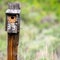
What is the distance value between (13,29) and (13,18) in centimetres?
12

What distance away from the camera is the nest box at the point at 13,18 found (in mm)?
3234

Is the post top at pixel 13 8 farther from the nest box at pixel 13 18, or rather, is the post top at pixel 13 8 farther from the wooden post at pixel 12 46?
the wooden post at pixel 12 46

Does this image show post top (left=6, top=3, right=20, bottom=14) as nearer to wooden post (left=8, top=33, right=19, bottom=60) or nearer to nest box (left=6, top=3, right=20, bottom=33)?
nest box (left=6, top=3, right=20, bottom=33)

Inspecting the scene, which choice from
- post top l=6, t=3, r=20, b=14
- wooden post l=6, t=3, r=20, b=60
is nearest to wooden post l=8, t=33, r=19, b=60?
wooden post l=6, t=3, r=20, b=60

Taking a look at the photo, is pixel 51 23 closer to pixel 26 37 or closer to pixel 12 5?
A: pixel 26 37

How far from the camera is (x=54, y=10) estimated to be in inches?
440

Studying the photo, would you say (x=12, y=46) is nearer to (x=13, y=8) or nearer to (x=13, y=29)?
(x=13, y=29)

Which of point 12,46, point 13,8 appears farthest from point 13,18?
point 12,46

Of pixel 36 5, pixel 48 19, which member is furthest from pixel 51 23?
pixel 36 5

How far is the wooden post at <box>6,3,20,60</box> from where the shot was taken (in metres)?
3.20

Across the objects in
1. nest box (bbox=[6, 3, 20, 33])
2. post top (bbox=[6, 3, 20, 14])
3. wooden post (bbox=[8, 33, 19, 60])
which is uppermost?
post top (bbox=[6, 3, 20, 14])

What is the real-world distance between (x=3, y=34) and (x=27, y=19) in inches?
116

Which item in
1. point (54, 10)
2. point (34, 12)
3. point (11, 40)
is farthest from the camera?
point (54, 10)

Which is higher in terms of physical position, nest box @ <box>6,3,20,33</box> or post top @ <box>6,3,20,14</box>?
post top @ <box>6,3,20,14</box>
